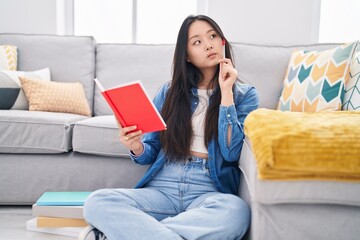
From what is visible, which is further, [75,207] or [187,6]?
[187,6]

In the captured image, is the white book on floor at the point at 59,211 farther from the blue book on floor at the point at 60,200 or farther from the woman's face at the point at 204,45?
the woman's face at the point at 204,45

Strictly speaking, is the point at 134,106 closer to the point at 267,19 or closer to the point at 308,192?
the point at 308,192

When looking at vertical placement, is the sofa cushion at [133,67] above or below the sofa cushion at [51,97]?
above

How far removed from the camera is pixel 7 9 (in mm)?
2646

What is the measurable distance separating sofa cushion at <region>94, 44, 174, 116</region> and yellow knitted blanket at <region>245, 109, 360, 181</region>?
4.38 ft

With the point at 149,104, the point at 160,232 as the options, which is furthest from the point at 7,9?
the point at 160,232

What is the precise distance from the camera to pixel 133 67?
7.12 ft

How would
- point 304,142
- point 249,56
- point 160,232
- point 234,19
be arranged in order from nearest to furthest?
point 304,142, point 160,232, point 249,56, point 234,19

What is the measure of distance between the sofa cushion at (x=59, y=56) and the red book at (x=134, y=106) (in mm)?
1150

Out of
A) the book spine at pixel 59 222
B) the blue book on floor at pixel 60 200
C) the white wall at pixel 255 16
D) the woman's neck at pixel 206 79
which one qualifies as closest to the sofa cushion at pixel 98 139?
the blue book on floor at pixel 60 200

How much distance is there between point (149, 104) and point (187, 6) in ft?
6.53

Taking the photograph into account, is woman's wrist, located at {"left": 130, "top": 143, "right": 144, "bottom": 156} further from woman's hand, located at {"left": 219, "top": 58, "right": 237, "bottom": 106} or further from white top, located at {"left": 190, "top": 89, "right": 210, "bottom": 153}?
woman's hand, located at {"left": 219, "top": 58, "right": 237, "bottom": 106}

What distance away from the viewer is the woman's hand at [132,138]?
1132 mm

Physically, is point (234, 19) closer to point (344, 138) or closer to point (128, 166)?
point (128, 166)
